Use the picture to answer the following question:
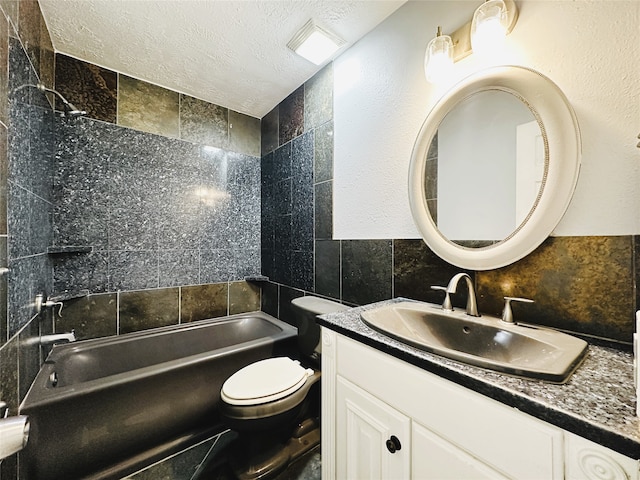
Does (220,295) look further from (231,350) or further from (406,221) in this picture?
(406,221)

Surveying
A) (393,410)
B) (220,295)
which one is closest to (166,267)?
(220,295)

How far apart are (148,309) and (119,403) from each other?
0.89 meters

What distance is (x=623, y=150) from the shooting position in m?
0.74

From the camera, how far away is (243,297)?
8.24ft

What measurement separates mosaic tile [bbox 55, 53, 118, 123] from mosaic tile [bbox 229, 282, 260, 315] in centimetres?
169

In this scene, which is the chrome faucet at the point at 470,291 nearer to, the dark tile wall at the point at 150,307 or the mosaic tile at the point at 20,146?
the mosaic tile at the point at 20,146

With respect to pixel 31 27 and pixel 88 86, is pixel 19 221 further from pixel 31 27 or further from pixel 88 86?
pixel 88 86

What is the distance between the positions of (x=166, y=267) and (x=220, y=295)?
21.0 inches

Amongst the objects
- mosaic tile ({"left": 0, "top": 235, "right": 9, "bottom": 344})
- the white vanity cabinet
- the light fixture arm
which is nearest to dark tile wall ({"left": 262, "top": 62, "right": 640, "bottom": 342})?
the light fixture arm

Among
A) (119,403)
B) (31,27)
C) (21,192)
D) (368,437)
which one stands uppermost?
(31,27)

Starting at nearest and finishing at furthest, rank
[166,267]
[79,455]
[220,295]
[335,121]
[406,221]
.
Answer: [79,455] → [406,221] → [335,121] → [166,267] → [220,295]

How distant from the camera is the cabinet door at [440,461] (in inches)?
22.4

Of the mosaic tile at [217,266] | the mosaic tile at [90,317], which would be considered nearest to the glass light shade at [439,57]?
the mosaic tile at [217,266]

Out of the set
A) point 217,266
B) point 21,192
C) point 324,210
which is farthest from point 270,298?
point 21,192
